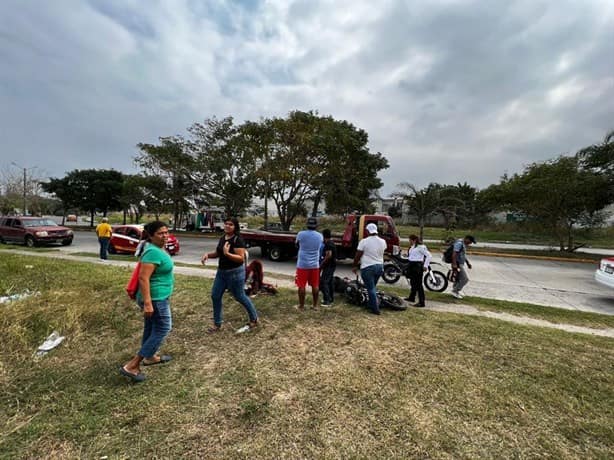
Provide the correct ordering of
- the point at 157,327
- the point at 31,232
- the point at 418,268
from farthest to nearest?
1. the point at 31,232
2. the point at 418,268
3. the point at 157,327

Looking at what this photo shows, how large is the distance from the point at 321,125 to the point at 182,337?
1794 centimetres

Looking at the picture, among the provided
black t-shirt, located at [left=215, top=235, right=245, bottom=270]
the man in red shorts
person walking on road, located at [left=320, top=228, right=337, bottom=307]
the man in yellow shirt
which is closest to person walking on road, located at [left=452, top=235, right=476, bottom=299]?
person walking on road, located at [left=320, top=228, right=337, bottom=307]

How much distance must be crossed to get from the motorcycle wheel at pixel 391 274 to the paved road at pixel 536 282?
0.27 m

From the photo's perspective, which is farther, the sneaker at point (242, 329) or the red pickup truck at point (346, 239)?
the red pickup truck at point (346, 239)

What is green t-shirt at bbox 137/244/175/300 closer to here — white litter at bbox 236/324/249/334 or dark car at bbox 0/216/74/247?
white litter at bbox 236/324/249/334

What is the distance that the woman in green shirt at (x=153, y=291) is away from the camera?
264 centimetres

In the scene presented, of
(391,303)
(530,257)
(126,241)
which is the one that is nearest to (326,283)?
(391,303)

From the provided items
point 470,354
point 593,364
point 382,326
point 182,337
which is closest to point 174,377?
point 182,337

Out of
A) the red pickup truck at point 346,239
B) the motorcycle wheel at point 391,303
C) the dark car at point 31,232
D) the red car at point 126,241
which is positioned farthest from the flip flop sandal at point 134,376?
the dark car at point 31,232

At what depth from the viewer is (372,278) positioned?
4930 mm

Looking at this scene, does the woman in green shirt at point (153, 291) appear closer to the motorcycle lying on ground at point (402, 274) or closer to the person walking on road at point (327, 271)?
the person walking on road at point (327, 271)

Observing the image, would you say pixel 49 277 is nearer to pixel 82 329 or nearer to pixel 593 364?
pixel 82 329

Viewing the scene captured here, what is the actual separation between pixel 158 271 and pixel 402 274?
658cm

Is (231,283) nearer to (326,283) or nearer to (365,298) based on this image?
(326,283)
